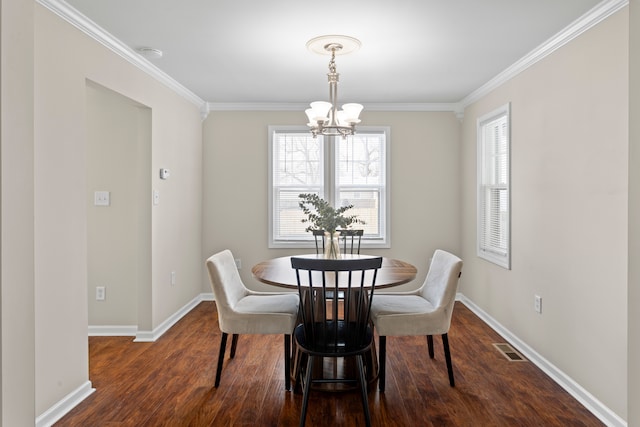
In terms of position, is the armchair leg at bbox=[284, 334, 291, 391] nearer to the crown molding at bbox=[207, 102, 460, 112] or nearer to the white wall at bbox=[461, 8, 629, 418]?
the white wall at bbox=[461, 8, 629, 418]

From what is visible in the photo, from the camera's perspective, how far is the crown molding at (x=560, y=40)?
7.77ft

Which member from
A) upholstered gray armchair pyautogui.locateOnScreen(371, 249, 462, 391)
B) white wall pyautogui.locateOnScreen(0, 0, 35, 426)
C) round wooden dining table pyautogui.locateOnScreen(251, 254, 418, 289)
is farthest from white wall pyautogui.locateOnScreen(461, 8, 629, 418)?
white wall pyautogui.locateOnScreen(0, 0, 35, 426)

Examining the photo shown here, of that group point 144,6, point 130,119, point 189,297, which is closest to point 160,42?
point 144,6

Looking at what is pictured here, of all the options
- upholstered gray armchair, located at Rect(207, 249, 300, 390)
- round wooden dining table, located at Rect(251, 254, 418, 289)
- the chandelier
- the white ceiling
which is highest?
the white ceiling

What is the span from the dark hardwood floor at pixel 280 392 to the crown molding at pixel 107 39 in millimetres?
2305

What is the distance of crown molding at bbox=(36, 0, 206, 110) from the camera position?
7.77ft

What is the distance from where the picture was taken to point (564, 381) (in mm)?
2768

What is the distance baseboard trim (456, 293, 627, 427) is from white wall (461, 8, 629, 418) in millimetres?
36

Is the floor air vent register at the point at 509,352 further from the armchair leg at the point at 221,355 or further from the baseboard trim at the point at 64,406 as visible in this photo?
the baseboard trim at the point at 64,406

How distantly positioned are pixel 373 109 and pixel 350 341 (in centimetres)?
334

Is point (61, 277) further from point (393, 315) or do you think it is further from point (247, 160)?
point (247, 160)

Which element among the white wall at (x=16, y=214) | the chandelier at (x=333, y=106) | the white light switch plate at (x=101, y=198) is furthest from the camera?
the white light switch plate at (x=101, y=198)

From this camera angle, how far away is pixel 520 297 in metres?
3.46

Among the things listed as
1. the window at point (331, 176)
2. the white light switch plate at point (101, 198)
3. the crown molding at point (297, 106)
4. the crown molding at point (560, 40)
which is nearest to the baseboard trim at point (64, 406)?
the white light switch plate at point (101, 198)
